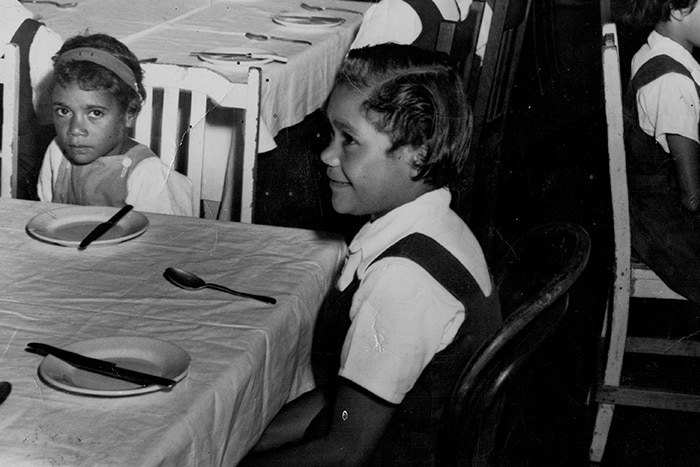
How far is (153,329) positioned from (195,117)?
899 millimetres

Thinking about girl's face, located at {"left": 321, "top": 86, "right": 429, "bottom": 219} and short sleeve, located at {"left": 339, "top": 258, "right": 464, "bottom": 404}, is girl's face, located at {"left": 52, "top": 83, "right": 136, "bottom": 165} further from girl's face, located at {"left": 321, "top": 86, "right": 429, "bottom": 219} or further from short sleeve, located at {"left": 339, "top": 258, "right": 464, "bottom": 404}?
short sleeve, located at {"left": 339, "top": 258, "right": 464, "bottom": 404}

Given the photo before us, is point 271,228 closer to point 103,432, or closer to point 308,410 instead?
point 308,410

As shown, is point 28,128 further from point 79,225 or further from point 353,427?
point 353,427

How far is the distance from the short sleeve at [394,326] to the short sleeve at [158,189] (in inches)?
42.7

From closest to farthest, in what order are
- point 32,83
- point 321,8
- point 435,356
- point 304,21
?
point 435,356 < point 32,83 < point 304,21 < point 321,8

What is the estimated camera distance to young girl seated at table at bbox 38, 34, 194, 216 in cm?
204

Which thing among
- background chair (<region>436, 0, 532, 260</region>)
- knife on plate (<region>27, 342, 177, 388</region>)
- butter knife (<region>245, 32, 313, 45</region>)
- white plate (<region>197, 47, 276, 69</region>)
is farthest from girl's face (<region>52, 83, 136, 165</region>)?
knife on plate (<region>27, 342, 177, 388</region>)

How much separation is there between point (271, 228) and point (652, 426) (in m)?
1.08

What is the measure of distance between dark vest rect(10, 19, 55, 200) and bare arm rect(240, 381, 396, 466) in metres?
1.46

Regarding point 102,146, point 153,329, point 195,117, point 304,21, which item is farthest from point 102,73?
point 153,329

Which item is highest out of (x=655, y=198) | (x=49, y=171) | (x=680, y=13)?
(x=680, y=13)

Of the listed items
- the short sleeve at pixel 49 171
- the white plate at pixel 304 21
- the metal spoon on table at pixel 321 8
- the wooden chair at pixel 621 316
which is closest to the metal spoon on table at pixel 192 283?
the wooden chair at pixel 621 316

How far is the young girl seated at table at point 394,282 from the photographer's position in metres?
1.03

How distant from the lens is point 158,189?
209cm
